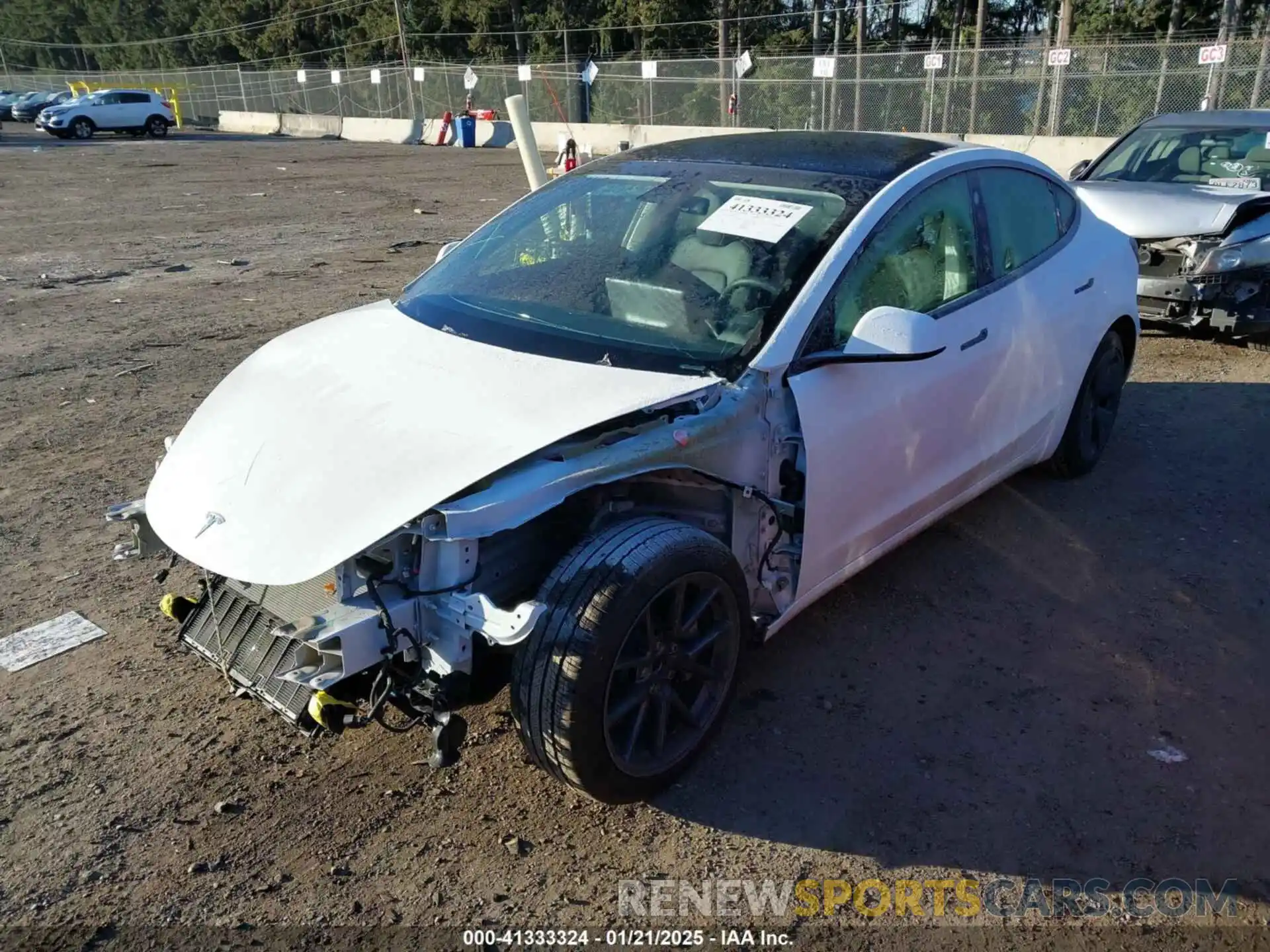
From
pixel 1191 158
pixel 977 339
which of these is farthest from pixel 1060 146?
pixel 977 339

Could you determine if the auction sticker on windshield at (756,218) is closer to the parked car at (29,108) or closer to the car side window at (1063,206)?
the car side window at (1063,206)

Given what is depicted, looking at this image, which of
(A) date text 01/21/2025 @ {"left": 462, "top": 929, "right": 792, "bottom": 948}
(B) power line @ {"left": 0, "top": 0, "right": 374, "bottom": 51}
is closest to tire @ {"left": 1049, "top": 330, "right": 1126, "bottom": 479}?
(A) date text 01/21/2025 @ {"left": 462, "top": 929, "right": 792, "bottom": 948}

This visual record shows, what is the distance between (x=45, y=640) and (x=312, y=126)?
1663 inches

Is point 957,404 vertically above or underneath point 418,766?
above

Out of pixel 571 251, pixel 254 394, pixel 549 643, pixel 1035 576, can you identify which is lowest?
pixel 1035 576

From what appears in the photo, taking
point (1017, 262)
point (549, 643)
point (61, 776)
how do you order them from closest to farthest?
point (549, 643)
point (61, 776)
point (1017, 262)

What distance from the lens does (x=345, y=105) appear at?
45688 millimetres

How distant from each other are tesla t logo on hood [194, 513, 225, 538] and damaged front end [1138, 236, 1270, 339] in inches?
259

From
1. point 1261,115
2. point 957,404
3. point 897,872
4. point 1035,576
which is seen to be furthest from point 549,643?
point 1261,115

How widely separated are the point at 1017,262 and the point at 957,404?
0.84 metres

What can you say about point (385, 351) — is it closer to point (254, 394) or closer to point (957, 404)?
point (254, 394)

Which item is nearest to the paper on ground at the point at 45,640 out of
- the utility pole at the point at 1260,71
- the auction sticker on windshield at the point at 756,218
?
the auction sticker on windshield at the point at 756,218

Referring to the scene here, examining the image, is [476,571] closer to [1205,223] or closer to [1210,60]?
[1205,223]

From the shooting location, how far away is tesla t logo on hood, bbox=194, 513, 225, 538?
8.80 feet
